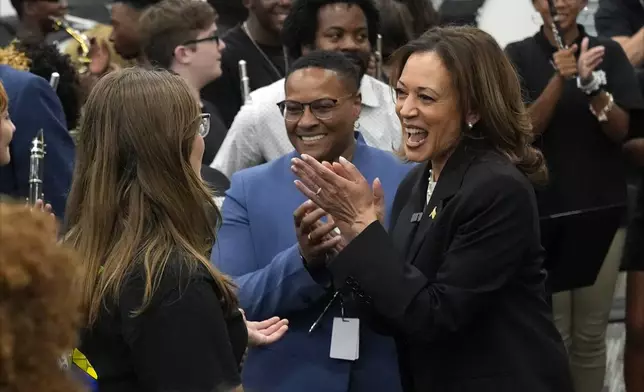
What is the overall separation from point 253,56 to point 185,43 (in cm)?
69

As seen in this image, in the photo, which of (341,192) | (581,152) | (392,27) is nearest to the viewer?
(341,192)

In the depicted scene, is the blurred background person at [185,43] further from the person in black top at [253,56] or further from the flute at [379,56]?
the flute at [379,56]

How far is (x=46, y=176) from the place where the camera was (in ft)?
15.3

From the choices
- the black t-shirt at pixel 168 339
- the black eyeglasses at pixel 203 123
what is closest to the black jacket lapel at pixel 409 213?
the black eyeglasses at pixel 203 123

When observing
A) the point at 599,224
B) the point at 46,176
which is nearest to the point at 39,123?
the point at 46,176

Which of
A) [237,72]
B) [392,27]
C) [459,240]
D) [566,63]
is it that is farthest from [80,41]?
[459,240]

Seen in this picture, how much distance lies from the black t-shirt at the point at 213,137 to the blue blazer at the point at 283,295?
144 centimetres

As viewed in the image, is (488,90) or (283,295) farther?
(283,295)

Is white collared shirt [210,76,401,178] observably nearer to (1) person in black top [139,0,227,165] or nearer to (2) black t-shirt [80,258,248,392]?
(1) person in black top [139,0,227,165]

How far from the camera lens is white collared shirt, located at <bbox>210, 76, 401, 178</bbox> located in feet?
15.5

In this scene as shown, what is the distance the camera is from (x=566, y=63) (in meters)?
5.29

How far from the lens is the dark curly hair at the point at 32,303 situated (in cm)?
156

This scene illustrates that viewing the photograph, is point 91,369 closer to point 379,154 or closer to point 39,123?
point 379,154

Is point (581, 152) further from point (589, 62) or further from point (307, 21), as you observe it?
point (307, 21)
